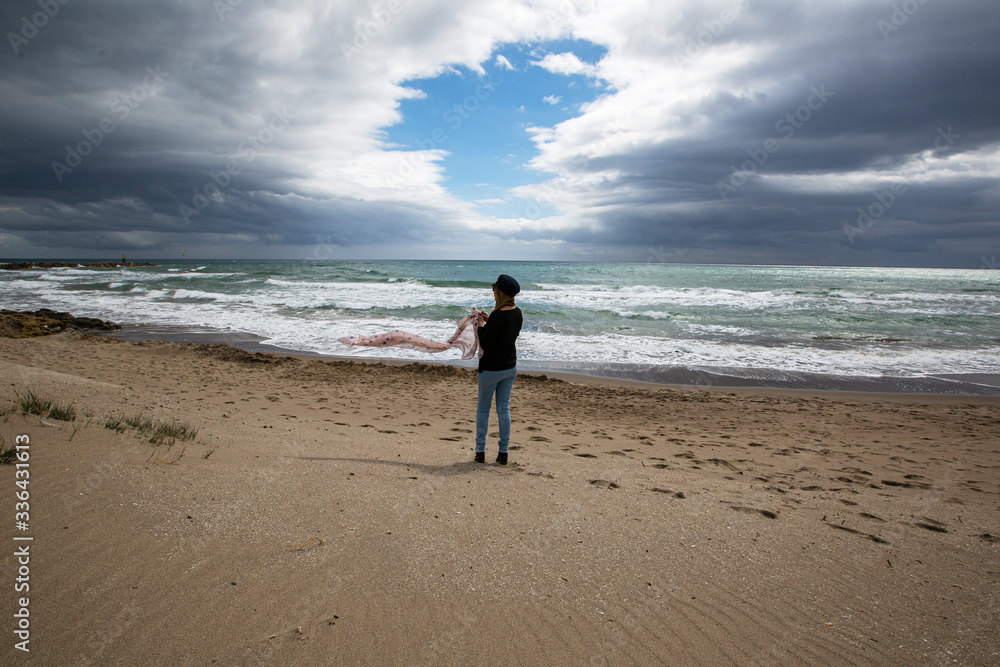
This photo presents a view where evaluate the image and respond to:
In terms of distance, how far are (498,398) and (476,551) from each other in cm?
196

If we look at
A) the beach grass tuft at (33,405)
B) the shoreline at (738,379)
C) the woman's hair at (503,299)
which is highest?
the woman's hair at (503,299)

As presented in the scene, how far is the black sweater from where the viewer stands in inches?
181

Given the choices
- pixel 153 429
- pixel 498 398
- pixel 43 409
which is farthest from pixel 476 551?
pixel 43 409

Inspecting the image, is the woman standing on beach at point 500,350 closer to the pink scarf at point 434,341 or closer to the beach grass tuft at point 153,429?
the pink scarf at point 434,341

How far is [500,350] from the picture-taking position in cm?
468

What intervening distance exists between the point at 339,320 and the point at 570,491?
16264mm

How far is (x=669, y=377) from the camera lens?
1126 centimetres

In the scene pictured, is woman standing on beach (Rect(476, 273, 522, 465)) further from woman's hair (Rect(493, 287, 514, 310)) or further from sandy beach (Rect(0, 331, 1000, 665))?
sandy beach (Rect(0, 331, 1000, 665))

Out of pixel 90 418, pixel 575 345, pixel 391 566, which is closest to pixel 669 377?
pixel 575 345

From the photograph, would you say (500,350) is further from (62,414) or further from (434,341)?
(62,414)

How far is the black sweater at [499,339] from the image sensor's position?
4.59m

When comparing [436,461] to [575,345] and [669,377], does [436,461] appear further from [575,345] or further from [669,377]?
[575,345]

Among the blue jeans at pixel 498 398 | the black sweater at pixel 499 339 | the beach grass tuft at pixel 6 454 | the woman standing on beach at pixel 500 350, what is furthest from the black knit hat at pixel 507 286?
the beach grass tuft at pixel 6 454

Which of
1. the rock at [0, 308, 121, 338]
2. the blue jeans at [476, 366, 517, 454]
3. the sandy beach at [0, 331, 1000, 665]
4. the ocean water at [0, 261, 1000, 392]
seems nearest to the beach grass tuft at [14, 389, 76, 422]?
the sandy beach at [0, 331, 1000, 665]
